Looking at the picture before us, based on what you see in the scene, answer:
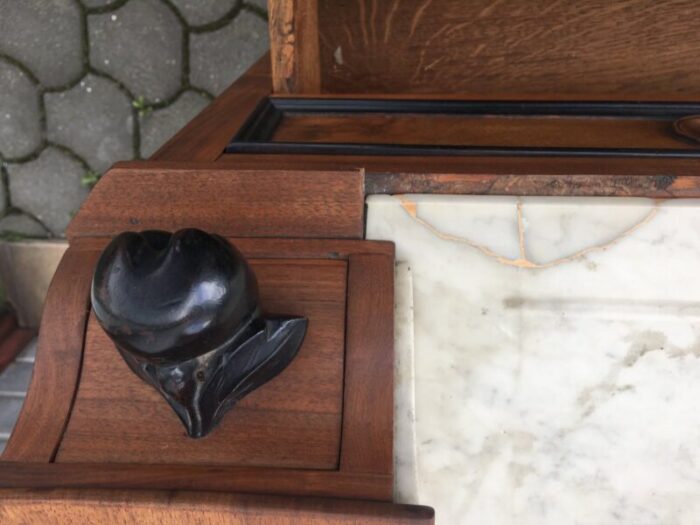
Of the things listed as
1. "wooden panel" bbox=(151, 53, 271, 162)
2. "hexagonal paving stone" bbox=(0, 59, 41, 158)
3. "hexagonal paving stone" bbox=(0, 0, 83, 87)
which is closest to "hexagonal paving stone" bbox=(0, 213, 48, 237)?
"hexagonal paving stone" bbox=(0, 59, 41, 158)

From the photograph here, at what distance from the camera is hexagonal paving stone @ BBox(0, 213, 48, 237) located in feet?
5.05

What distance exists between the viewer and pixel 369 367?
19.7 inches

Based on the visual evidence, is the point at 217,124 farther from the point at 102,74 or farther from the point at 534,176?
the point at 102,74

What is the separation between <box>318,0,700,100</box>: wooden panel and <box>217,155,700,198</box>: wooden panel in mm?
237

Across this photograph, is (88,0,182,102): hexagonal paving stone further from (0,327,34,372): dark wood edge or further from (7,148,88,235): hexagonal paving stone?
(0,327,34,372): dark wood edge

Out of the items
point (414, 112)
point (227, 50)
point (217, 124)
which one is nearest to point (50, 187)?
point (227, 50)

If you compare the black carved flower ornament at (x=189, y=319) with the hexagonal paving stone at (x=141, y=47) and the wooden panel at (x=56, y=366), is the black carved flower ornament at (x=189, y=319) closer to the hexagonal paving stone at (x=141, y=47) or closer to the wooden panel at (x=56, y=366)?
the wooden panel at (x=56, y=366)

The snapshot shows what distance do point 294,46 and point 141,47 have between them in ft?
2.65

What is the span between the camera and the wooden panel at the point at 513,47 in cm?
80

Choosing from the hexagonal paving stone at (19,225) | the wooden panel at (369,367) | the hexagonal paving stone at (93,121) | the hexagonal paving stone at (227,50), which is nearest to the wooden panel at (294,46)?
the wooden panel at (369,367)

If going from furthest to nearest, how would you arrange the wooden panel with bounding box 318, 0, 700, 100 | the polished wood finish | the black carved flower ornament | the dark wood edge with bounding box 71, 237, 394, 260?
the polished wood finish, the wooden panel with bounding box 318, 0, 700, 100, the dark wood edge with bounding box 71, 237, 394, 260, the black carved flower ornament

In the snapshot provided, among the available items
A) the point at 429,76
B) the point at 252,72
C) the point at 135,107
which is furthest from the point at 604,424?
the point at 135,107

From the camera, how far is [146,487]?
45cm

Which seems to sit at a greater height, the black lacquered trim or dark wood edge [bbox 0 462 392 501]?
the black lacquered trim
